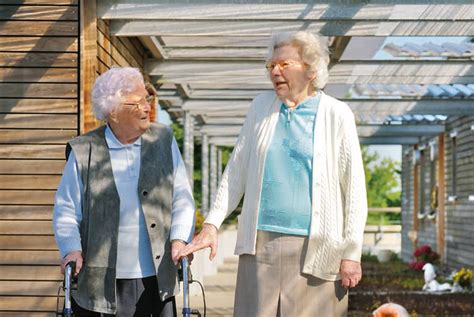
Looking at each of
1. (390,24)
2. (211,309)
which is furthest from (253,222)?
(211,309)

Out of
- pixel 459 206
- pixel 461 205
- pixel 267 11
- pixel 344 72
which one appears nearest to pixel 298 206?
pixel 267 11

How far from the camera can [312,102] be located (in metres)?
3.84

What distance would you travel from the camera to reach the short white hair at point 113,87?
12.7 feet

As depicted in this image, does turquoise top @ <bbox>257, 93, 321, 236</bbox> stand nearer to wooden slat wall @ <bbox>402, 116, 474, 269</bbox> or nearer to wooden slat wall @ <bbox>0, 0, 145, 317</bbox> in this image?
wooden slat wall @ <bbox>0, 0, 145, 317</bbox>

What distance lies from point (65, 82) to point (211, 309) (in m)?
4.40

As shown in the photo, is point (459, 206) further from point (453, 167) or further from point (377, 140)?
point (377, 140)

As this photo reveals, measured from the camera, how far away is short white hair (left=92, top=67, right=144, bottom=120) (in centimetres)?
387

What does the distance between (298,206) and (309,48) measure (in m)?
0.51

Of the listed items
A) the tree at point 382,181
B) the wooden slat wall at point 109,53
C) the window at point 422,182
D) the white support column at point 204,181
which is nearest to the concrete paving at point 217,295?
the white support column at point 204,181

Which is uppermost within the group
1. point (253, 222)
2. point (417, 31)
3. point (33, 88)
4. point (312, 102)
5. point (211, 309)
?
point (417, 31)

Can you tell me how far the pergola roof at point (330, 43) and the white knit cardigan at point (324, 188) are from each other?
3891 mm

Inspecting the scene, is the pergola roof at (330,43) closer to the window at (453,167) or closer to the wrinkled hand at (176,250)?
the window at (453,167)

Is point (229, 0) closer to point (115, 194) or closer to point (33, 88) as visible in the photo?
point (33, 88)

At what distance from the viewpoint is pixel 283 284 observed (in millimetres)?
3729
